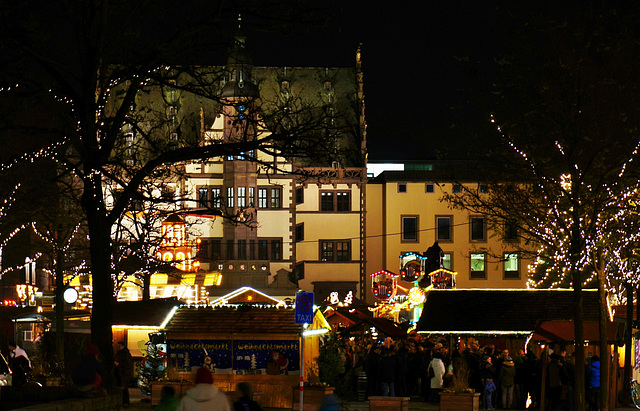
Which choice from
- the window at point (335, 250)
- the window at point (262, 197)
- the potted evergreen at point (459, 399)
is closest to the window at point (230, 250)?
the window at point (262, 197)

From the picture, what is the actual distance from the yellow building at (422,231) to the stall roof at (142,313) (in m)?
38.8

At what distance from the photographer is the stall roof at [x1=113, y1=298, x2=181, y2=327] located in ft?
112

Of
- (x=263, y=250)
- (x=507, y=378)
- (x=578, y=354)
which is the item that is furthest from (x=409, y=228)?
(x=578, y=354)

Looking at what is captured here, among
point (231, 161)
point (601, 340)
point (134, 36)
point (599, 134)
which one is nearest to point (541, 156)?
point (599, 134)

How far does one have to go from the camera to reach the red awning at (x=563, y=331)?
89.2 feet

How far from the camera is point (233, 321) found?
25453mm

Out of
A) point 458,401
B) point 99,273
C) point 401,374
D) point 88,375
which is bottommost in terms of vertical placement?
point 401,374

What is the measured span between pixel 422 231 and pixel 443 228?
166 cm

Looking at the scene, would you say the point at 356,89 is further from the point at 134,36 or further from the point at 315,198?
the point at 134,36

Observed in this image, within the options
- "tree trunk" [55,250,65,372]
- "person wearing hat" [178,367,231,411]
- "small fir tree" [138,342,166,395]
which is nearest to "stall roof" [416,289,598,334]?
"small fir tree" [138,342,166,395]

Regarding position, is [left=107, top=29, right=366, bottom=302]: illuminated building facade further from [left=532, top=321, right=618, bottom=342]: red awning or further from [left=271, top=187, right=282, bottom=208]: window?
[left=532, top=321, right=618, bottom=342]: red awning

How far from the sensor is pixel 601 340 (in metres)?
23.5

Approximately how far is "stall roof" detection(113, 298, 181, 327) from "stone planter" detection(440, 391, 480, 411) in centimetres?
1402

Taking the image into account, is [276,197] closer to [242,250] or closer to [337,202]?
[242,250]
